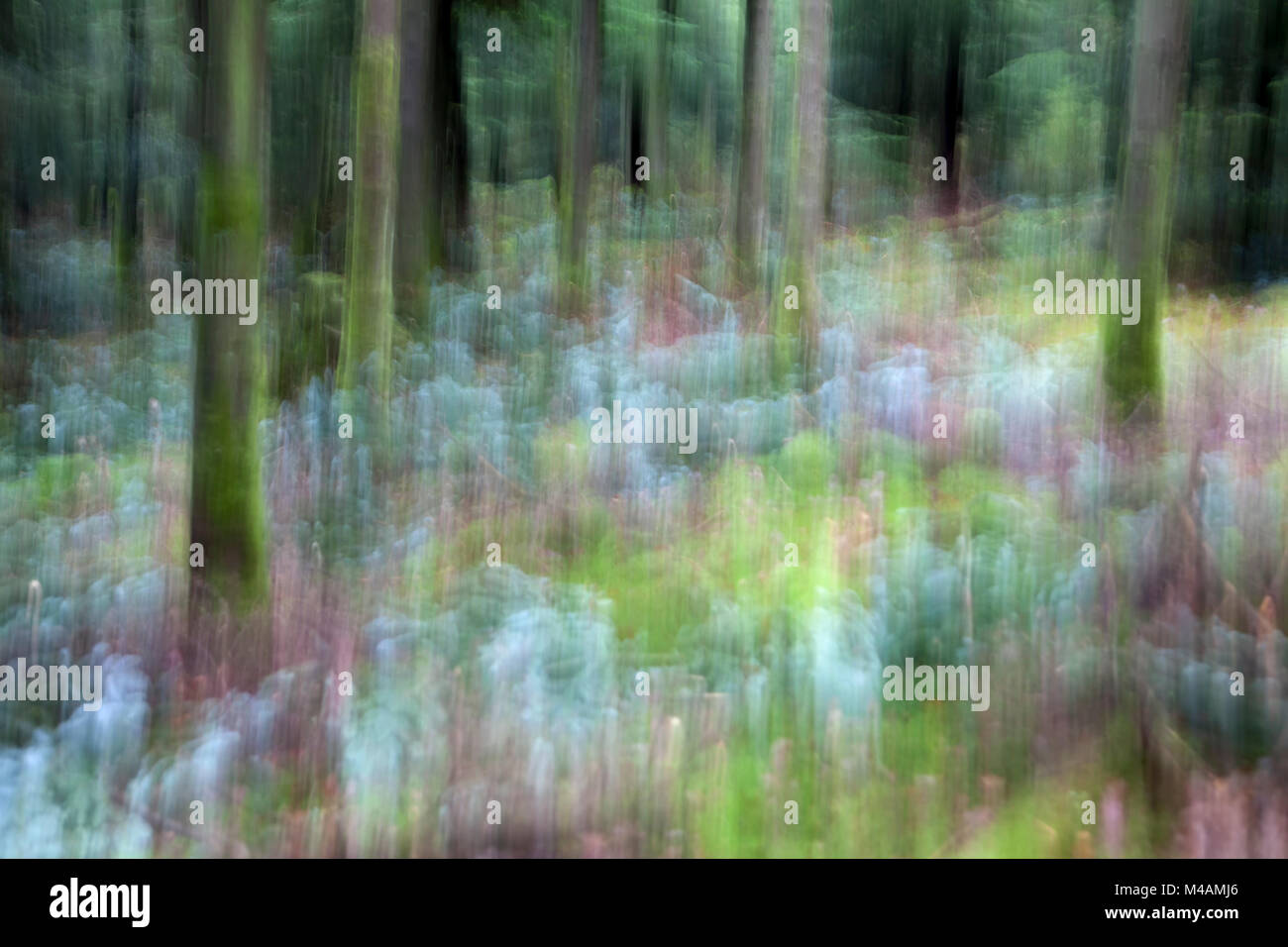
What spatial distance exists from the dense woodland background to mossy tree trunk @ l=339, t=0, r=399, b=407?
2cm

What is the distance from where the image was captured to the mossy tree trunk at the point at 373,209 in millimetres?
3865

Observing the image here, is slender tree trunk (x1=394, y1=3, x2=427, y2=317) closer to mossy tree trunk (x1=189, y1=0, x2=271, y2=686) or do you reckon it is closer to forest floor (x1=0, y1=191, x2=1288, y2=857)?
forest floor (x1=0, y1=191, x2=1288, y2=857)

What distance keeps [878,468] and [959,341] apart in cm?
63

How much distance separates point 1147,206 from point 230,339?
383cm

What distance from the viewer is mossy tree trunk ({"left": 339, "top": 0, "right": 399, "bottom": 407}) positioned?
12.7ft

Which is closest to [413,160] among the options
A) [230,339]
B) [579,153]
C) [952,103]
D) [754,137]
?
[579,153]

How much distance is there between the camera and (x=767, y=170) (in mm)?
3910

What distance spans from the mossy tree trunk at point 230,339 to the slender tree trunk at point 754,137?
2011mm

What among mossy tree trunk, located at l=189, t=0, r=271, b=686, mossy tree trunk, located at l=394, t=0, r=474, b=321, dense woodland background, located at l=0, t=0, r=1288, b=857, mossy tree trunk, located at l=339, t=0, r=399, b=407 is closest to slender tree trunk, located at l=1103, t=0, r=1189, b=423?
dense woodland background, located at l=0, t=0, r=1288, b=857

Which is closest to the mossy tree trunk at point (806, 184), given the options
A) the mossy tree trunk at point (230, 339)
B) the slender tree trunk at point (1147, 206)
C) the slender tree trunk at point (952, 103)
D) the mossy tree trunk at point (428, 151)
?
the slender tree trunk at point (952, 103)

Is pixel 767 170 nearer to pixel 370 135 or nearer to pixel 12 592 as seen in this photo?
pixel 370 135

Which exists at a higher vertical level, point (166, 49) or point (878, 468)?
point (166, 49)
